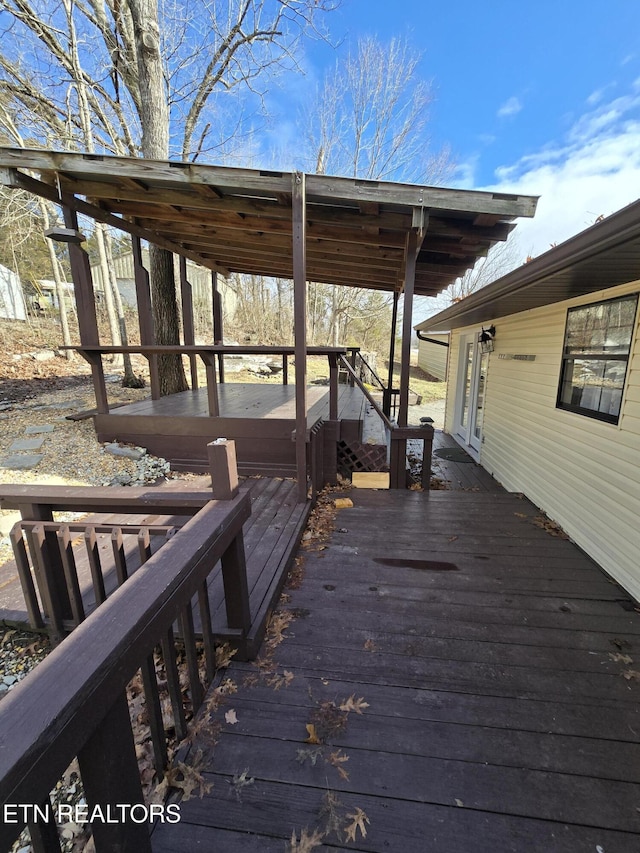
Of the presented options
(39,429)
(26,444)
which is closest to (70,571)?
(26,444)

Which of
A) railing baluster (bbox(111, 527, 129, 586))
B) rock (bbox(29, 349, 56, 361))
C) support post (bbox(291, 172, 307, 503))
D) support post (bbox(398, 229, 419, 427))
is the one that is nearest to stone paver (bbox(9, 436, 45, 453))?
support post (bbox(291, 172, 307, 503))

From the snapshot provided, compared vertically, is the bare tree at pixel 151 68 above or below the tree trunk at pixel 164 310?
above

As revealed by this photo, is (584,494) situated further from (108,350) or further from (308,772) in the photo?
(108,350)

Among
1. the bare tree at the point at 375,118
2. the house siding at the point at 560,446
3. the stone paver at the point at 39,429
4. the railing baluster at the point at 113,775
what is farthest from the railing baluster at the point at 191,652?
the bare tree at the point at 375,118

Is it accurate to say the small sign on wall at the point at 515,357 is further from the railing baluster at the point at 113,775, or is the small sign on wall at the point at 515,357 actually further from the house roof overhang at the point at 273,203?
the railing baluster at the point at 113,775

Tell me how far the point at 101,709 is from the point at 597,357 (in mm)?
4183

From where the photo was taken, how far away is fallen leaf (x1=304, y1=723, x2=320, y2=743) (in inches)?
61.1

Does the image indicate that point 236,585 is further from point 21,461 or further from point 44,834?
point 21,461

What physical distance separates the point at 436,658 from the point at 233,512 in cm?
140

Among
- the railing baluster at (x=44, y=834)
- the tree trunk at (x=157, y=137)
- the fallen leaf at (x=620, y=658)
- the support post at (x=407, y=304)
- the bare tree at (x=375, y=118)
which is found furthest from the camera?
the bare tree at (x=375, y=118)

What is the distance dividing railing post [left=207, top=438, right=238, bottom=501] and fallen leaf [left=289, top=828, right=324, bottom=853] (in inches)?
47.6

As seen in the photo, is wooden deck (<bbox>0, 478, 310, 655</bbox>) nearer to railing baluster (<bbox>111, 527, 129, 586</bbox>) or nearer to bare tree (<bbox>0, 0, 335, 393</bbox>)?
railing baluster (<bbox>111, 527, 129, 586</bbox>)

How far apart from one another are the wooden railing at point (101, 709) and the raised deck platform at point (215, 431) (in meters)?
2.99

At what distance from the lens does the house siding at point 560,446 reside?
9.35 ft
